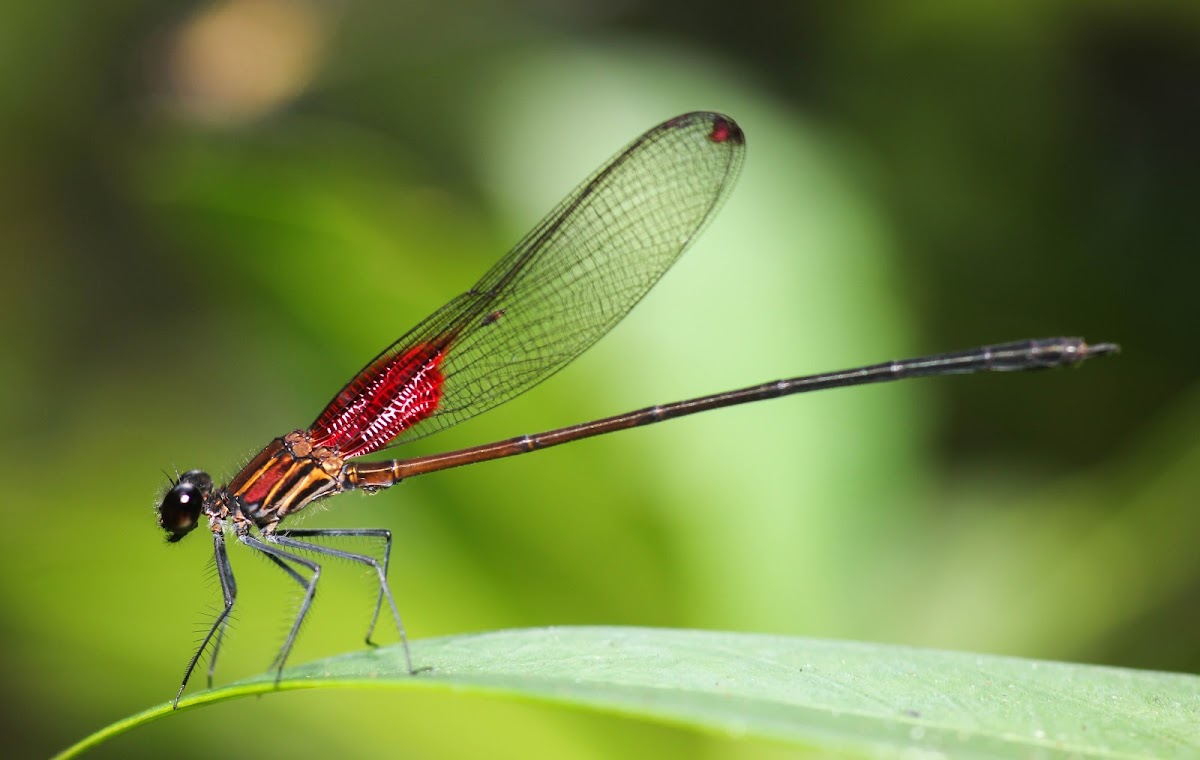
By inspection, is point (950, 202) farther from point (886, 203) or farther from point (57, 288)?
point (57, 288)

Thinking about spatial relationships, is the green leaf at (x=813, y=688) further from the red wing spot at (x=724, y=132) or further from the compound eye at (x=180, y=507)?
the red wing spot at (x=724, y=132)

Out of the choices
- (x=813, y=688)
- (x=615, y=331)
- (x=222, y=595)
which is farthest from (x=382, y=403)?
(x=813, y=688)

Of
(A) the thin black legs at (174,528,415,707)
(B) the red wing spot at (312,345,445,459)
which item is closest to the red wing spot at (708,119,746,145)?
(B) the red wing spot at (312,345,445,459)

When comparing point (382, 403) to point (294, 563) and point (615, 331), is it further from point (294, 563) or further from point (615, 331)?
point (615, 331)

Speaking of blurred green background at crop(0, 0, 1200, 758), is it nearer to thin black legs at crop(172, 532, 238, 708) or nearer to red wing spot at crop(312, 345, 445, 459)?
thin black legs at crop(172, 532, 238, 708)

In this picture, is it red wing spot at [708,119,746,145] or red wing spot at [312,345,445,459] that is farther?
red wing spot at [708,119,746,145]

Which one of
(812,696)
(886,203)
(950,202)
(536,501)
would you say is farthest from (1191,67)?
(812,696)
